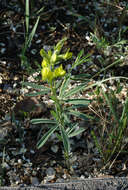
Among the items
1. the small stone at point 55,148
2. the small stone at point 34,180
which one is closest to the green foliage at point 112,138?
the small stone at point 55,148

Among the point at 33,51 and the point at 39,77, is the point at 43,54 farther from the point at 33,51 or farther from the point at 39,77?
the point at 33,51

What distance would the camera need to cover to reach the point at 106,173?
1626 millimetres

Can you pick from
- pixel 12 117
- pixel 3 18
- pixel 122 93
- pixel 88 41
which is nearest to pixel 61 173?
pixel 12 117

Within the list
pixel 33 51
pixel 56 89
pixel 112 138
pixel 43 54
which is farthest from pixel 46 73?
pixel 33 51

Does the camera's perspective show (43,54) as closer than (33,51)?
Yes

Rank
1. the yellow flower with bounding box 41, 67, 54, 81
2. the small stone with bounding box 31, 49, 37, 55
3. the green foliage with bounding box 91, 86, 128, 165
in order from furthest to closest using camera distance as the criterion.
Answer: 1. the small stone with bounding box 31, 49, 37, 55
2. the green foliage with bounding box 91, 86, 128, 165
3. the yellow flower with bounding box 41, 67, 54, 81

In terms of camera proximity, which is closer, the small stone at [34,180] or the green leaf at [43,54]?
the green leaf at [43,54]

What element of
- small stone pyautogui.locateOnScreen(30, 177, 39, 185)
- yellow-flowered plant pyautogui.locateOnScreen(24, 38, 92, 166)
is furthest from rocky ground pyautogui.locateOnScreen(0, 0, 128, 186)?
yellow-flowered plant pyautogui.locateOnScreen(24, 38, 92, 166)

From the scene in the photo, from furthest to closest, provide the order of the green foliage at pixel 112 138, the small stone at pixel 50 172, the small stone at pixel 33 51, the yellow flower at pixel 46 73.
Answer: the small stone at pixel 33 51 < the small stone at pixel 50 172 < the green foliage at pixel 112 138 < the yellow flower at pixel 46 73

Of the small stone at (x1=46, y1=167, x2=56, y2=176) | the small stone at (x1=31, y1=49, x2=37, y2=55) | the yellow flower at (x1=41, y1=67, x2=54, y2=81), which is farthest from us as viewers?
the small stone at (x1=31, y1=49, x2=37, y2=55)

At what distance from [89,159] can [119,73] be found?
0.65 metres

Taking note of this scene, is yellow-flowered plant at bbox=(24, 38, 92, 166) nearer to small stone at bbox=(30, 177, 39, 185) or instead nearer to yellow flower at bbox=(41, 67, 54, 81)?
yellow flower at bbox=(41, 67, 54, 81)

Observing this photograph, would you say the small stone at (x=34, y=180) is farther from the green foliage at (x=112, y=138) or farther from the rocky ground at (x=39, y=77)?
the green foliage at (x=112, y=138)

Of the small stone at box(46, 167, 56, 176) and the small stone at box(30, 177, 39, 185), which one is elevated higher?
the small stone at box(46, 167, 56, 176)
